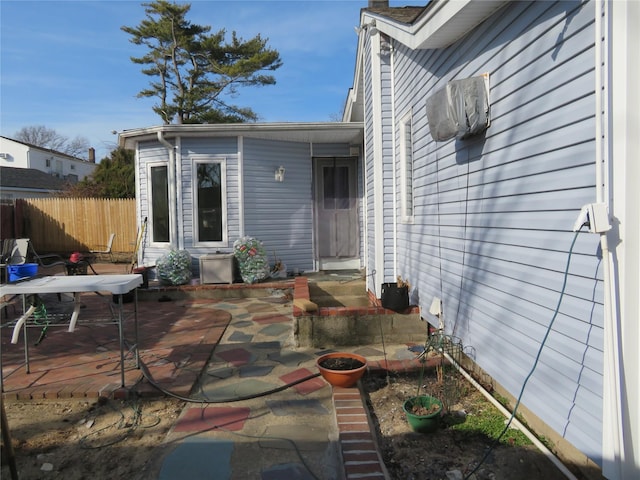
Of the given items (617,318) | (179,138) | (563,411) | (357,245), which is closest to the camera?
(617,318)

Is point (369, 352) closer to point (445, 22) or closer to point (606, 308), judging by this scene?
point (606, 308)

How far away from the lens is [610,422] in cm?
191

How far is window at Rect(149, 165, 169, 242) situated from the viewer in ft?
28.3

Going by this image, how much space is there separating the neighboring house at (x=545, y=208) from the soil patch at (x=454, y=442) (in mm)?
194

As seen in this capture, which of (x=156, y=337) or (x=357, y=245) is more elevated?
(x=357, y=245)

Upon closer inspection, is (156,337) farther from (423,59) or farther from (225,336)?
(423,59)

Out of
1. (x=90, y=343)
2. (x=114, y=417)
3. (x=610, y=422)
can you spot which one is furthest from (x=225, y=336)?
(x=610, y=422)

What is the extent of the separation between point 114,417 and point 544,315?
3141 millimetres

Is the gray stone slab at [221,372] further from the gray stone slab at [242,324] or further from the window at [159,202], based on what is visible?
the window at [159,202]

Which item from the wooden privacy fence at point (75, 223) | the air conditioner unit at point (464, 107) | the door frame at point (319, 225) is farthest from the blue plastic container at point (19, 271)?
the wooden privacy fence at point (75, 223)

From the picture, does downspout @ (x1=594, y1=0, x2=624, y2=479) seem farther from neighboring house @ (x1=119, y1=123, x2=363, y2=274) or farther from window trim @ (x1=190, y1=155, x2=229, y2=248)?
window trim @ (x1=190, y1=155, x2=229, y2=248)

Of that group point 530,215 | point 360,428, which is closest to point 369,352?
point 360,428

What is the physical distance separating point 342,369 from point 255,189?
5.61 metres

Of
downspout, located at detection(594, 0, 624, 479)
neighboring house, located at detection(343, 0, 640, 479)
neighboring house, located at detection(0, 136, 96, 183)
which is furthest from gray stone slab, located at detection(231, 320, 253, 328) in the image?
neighboring house, located at detection(0, 136, 96, 183)
